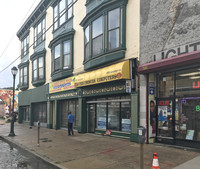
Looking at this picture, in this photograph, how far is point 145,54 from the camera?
993 cm

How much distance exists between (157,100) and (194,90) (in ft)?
6.43

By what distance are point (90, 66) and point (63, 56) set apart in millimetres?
4854

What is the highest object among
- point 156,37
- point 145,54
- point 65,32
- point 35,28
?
point 35,28

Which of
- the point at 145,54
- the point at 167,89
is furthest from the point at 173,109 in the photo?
the point at 145,54

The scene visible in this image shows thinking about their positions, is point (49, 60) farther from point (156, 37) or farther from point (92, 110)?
point (156, 37)

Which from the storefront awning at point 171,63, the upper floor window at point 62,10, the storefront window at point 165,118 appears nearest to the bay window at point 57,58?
the upper floor window at point 62,10

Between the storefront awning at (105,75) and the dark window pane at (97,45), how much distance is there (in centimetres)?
131

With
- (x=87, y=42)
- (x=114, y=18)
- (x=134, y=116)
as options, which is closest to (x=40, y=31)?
(x=87, y=42)

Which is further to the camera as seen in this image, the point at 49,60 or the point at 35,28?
the point at 35,28

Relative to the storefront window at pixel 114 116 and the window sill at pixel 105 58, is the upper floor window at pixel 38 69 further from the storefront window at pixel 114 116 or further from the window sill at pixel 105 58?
the storefront window at pixel 114 116

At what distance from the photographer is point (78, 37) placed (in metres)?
15.6

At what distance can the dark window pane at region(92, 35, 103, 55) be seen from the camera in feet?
41.6

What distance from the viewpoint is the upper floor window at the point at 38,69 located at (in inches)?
847

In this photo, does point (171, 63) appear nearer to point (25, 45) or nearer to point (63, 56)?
point (63, 56)
